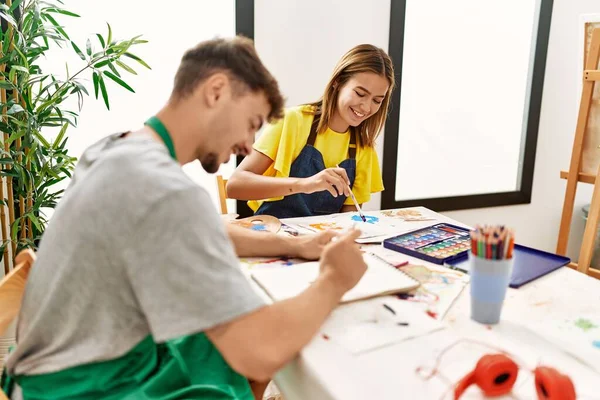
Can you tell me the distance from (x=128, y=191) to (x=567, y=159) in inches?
123

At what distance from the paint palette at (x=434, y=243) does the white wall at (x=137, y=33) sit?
130 centimetres

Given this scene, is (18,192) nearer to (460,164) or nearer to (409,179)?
(409,179)

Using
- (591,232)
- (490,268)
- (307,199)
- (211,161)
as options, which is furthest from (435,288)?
(591,232)

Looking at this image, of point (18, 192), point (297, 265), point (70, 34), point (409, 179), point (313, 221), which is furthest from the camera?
point (409, 179)

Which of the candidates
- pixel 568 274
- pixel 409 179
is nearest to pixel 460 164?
pixel 409 179

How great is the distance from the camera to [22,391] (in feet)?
2.46

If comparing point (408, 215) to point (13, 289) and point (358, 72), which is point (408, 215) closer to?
point (358, 72)

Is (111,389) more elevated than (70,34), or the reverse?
(70,34)

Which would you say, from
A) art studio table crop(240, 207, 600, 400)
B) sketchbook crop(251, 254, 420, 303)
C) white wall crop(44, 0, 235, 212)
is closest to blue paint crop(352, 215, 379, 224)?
sketchbook crop(251, 254, 420, 303)

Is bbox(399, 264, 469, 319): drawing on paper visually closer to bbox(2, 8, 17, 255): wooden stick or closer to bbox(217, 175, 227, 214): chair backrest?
bbox(217, 175, 227, 214): chair backrest

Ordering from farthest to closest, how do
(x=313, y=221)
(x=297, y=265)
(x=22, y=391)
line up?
(x=313, y=221)
(x=297, y=265)
(x=22, y=391)

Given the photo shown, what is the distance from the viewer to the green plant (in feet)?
5.43

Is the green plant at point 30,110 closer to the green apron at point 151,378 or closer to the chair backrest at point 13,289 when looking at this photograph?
the chair backrest at point 13,289

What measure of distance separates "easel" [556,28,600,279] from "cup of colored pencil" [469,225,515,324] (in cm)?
128
